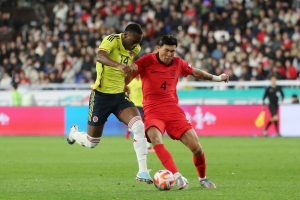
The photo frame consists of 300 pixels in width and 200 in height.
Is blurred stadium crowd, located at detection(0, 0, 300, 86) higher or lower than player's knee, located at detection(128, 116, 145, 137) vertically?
higher

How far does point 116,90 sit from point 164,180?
191 cm

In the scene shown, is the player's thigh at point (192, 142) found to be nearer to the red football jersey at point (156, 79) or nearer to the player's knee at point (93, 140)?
the red football jersey at point (156, 79)

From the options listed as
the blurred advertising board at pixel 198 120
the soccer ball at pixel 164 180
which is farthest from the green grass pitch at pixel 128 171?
the blurred advertising board at pixel 198 120

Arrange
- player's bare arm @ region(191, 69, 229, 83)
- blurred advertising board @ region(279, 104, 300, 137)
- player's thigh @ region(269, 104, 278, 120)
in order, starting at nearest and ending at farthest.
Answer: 1. player's bare arm @ region(191, 69, 229, 83)
2. blurred advertising board @ region(279, 104, 300, 137)
3. player's thigh @ region(269, 104, 278, 120)

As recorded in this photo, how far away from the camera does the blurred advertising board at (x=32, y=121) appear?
2750 cm

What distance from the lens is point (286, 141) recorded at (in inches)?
896

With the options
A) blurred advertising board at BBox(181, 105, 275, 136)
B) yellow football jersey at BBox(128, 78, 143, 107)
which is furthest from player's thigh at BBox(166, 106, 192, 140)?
blurred advertising board at BBox(181, 105, 275, 136)

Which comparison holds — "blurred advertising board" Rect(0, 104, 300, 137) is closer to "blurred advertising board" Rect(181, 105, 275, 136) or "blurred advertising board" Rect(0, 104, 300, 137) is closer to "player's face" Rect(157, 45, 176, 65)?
"blurred advertising board" Rect(181, 105, 275, 136)

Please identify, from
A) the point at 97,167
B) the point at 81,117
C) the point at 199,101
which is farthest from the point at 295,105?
the point at 97,167

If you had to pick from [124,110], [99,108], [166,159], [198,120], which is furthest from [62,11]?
[166,159]

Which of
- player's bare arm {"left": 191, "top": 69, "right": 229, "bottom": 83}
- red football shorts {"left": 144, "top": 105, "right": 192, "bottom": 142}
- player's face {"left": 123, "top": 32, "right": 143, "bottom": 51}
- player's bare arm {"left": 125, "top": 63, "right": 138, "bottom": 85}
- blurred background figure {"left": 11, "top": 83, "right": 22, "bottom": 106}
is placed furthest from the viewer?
blurred background figure {"left": 11, "top": 83, "right": 22, "bottom": 106}

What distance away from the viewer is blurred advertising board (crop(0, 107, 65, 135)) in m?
27.5

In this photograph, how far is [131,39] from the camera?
1103 centimetres

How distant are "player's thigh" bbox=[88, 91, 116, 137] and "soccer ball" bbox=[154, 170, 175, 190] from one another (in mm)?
1683
